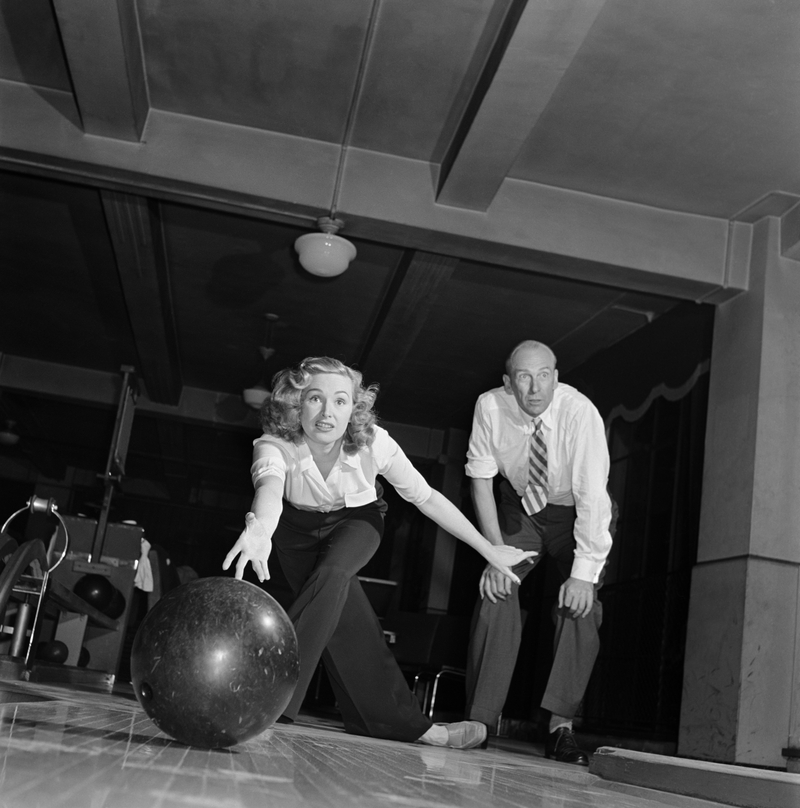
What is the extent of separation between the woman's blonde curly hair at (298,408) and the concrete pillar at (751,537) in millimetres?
2698

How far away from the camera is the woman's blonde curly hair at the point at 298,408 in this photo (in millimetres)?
3271

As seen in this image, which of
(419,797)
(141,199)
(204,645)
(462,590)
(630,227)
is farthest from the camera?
(462,590)

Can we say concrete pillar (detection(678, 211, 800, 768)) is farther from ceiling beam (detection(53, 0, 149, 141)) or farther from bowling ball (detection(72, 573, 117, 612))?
bowling ball (detection(72, 573, 117, 612))

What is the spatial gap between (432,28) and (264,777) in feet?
12.4

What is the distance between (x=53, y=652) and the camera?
243 inches

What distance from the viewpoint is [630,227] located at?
5.68 metres

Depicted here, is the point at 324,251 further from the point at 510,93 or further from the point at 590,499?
the point at 590,499

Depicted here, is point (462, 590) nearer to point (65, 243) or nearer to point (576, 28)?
point (65, 243)

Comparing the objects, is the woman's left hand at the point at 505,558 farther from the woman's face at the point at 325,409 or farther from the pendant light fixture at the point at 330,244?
Answer: the pendant light fixture at the point at 330,244

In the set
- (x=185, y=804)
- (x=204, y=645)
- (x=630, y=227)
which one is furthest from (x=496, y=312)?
(x=185, y=804)

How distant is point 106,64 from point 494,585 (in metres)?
3.09

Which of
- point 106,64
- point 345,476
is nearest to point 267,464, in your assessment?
point 345,476

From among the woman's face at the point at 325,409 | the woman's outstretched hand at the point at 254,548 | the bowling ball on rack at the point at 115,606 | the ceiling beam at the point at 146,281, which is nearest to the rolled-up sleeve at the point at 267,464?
the woman's face at the point at 325,409

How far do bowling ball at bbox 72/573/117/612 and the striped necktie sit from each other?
147 inches
